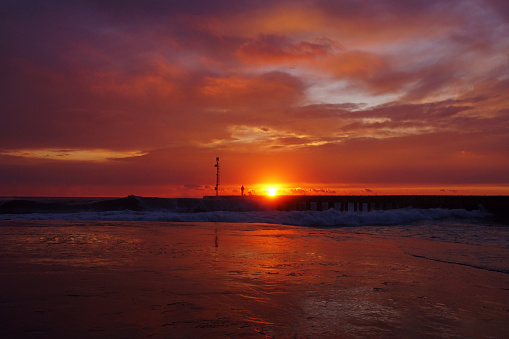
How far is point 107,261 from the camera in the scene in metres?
8.84

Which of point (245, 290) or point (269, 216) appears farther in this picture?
point (269, 216)

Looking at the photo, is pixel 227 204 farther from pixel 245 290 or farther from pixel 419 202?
pixel 245 290

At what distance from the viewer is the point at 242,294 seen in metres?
6.16

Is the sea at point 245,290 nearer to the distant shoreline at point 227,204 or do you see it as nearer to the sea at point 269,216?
the sea at point 269,216

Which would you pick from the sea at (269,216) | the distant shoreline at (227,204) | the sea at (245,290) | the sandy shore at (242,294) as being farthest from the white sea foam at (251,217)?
the sandy shore at (242,294)

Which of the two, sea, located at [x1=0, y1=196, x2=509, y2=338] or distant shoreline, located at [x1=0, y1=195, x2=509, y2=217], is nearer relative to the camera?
sea, located at [x1=0, y1=196, x2=509, y2=338]

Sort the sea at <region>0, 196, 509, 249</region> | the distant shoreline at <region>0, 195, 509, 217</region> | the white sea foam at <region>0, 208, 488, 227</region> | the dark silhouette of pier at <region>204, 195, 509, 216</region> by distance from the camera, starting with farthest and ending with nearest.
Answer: the dark silhouette of pier at <region>204, 195, 509, 216</region>, the distant shoreline at <region>0, 195, 509, 217</region>, the white sea foam at <region>0, 208, 488, 227</region>, the sea at <region>0, 196, 509, 249</region>

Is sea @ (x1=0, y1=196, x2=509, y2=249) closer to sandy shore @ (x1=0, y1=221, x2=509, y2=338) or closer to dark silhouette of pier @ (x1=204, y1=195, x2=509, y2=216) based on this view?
dark silhouette of pier @ (x1=204, y1=195, x2=509, y2=216)

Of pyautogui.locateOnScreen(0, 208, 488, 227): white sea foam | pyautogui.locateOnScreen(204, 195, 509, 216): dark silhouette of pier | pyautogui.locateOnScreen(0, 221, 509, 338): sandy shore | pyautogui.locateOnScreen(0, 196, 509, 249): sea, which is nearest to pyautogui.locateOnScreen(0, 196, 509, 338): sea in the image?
pyautogui.locateOnScreen(0, 221, 509, 338): sandy shore

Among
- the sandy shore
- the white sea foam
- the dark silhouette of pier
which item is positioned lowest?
the sandy shore

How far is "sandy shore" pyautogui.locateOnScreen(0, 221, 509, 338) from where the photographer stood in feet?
15.1

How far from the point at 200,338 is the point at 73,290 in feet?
9.93

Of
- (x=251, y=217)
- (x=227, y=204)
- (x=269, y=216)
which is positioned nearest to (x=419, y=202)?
(x=227, y=204)

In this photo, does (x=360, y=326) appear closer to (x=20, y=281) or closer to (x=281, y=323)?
(x=281, y=323)
